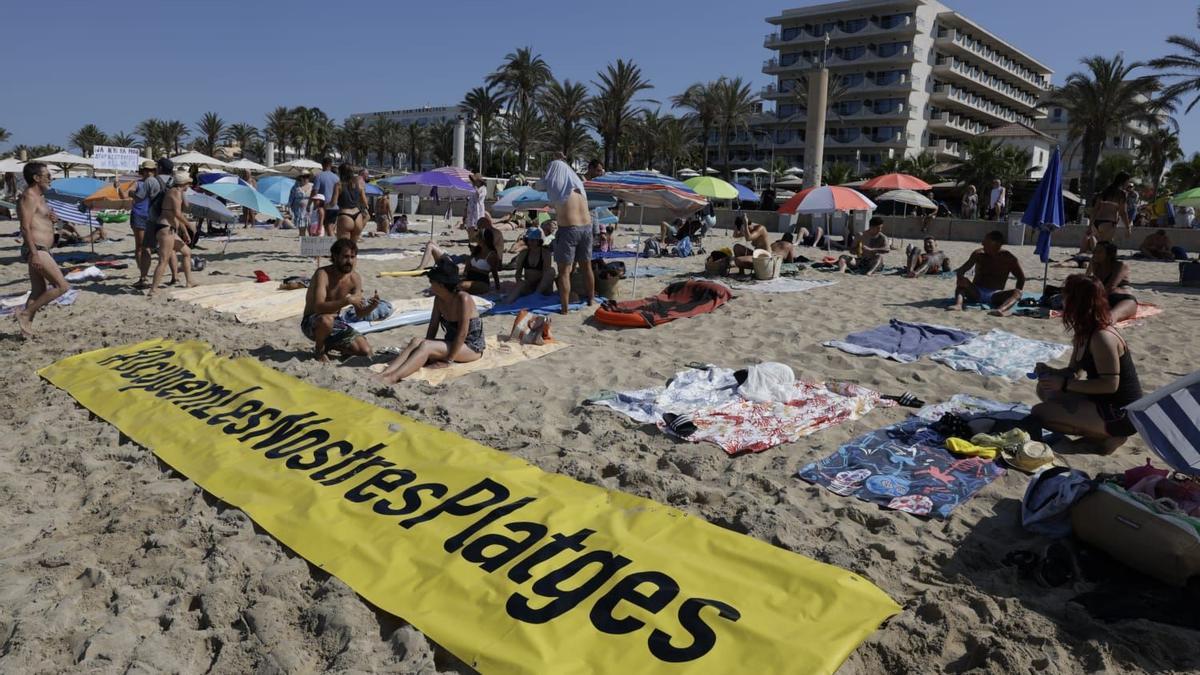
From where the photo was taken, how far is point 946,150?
55844 mm

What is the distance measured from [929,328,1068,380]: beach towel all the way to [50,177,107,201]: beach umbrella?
13630mm

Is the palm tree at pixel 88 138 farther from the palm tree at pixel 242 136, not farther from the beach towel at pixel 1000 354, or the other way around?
the beach towel at pixel 1000 354

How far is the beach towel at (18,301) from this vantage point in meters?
7.97

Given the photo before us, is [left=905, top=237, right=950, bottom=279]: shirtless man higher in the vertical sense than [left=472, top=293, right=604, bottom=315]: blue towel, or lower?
higher

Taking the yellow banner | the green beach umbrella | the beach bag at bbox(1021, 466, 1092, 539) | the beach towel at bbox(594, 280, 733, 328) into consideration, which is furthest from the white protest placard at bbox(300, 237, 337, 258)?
the beach bag at bbox(1021, 466, 1092, 539)

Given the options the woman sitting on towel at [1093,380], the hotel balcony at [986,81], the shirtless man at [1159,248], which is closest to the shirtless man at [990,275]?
the woman sitting on towel at [1093,380]

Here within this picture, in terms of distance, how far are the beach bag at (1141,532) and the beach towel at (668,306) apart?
4.74 metres

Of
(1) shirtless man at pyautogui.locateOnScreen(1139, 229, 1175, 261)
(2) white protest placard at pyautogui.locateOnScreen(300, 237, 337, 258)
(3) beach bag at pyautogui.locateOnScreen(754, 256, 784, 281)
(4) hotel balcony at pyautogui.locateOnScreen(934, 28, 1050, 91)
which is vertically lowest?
(3) beach bag at pyautogui.locateOnScreen(754, 256, 784, 281)

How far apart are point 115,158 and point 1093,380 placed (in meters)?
19.7

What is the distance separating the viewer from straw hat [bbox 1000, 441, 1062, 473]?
386cm

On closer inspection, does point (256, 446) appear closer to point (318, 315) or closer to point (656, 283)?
point (318, 315)

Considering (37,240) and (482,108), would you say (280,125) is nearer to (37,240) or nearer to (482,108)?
(482,108)

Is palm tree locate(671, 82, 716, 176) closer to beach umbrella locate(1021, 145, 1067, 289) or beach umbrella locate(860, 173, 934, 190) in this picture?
beach umbrella locate(860, 173, 934, 190)

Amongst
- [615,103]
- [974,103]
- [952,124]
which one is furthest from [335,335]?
[974,103]
